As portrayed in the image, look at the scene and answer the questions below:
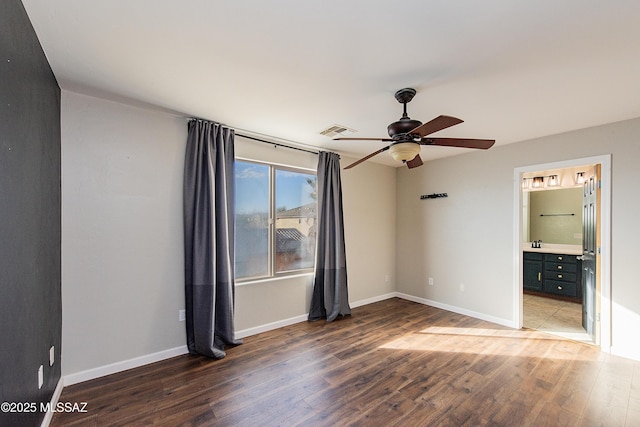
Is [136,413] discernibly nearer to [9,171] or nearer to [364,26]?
[9,171]

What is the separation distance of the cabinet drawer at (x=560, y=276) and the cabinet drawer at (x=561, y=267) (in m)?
0.05

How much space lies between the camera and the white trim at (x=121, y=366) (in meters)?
2.38

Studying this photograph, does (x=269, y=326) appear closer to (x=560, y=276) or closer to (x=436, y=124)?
(x=436, y=124)

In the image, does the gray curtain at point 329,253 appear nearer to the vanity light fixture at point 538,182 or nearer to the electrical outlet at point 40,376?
the electrical outlet at point 40,376

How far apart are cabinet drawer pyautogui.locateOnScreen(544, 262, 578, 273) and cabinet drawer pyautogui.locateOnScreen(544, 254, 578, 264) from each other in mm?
55

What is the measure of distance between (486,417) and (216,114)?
3.53 metres

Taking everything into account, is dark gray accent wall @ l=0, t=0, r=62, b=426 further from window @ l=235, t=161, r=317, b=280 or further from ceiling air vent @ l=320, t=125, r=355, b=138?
ceiling air vent @ l=320, t=125, r=355, b=138

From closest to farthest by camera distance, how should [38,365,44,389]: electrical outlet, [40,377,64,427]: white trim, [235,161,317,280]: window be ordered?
[38,365,44,389]: electrical outlet, [40,377,64,427]: white trim, [235,161,317,280]: window

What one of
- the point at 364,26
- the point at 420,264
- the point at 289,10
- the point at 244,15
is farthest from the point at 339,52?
the point at 420,264

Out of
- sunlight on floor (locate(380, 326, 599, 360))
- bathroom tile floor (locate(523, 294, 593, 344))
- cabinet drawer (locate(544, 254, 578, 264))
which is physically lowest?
bathroom tile floor (locate(523, 294, 593, 344))

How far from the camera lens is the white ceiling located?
1.48 metres

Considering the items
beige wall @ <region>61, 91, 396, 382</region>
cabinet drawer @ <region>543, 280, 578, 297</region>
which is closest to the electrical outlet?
beige wall @ <region>61, 91, 396, 382</region>

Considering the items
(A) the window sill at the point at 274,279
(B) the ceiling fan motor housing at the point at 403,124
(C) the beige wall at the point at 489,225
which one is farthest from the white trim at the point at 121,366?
(C) the beige wall at the point at 489,225

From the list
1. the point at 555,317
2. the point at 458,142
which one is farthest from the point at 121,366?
the point at 555,317
